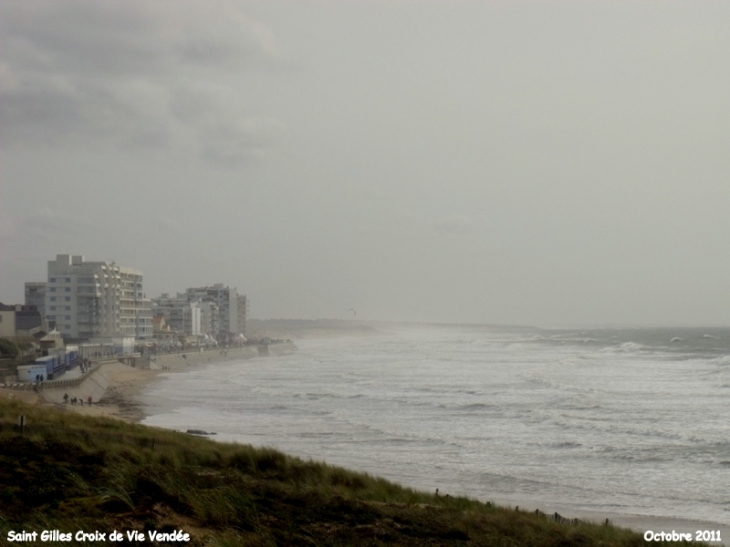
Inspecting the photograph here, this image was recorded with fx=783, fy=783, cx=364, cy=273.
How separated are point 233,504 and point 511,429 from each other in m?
21.2

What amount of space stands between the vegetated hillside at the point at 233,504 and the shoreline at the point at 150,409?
3.73 metres

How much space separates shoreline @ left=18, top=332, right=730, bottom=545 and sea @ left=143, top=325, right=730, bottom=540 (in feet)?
1.13

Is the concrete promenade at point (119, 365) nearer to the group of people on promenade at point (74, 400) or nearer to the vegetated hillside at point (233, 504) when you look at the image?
the group of people on promenade at point (74, 400)

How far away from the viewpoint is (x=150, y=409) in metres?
38.9

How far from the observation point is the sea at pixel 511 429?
748 inches

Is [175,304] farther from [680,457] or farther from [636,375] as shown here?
[680,457]

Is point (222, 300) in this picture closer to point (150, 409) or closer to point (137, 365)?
point (137, 365)

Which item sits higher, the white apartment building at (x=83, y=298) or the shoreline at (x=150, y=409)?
the white apartment building at (x=83, y=298)

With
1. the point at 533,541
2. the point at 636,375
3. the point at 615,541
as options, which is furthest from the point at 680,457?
the point at 636,375

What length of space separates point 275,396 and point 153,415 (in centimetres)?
957

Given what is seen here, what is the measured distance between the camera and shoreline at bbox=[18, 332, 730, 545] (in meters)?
15.2

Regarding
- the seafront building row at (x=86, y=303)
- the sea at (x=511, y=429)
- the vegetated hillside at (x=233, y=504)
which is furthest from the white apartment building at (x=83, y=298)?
the vegetated hillside at (x=233, y=504)

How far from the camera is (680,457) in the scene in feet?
75.8

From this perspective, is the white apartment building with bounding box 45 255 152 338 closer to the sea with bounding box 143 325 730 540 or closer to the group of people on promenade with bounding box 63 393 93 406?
the sea with bounding box 143 325 730 540
